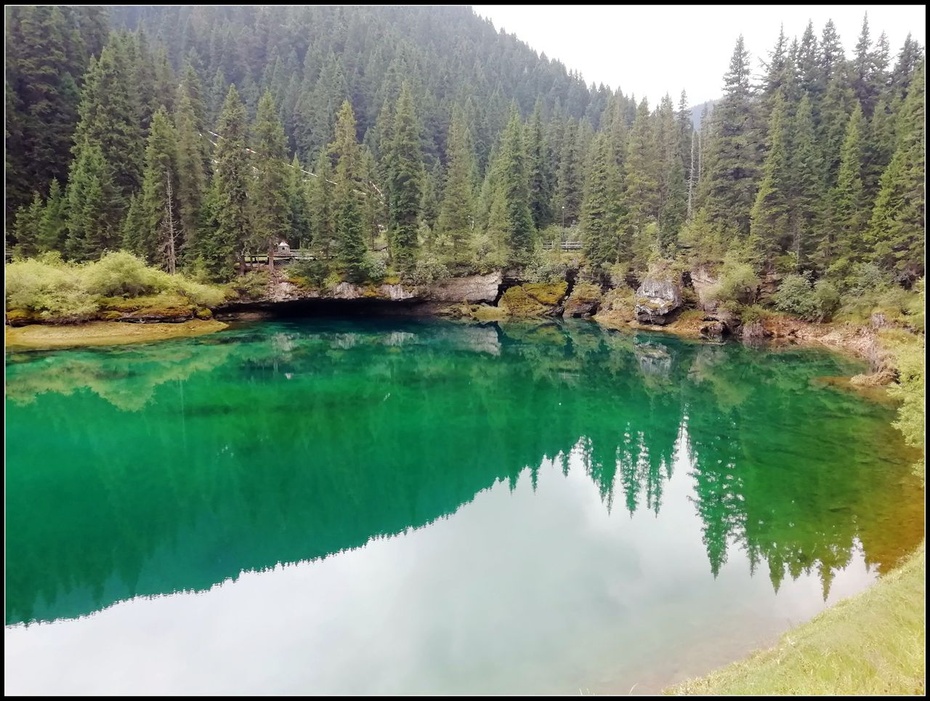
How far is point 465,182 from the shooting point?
194 feet

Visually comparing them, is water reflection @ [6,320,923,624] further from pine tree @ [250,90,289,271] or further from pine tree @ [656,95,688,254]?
pine tree @ [656,95,688,254]

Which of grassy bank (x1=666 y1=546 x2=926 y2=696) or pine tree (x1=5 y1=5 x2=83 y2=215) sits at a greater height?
pine tree (x1=5 y1=5 x2=83 y2=215)

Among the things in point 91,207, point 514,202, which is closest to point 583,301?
point 514,202

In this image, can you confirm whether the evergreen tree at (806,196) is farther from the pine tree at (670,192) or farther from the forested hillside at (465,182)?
the pine tree at (670,192)

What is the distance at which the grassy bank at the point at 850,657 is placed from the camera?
26.9 ft

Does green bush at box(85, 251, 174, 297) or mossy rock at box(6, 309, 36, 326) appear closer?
mossy rock at box(6, 309, 36, 326)

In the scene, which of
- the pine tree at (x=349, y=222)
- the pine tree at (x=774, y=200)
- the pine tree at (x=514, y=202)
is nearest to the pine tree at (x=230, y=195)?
the pine tree at (x=349, y=222)

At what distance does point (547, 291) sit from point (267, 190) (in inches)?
1050

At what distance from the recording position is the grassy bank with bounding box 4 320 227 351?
3991 centimetres

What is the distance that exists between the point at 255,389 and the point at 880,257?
41031mm

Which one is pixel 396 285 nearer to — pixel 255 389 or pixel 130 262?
pixel 130 262

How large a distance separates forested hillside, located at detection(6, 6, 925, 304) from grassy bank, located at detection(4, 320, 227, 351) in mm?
6340

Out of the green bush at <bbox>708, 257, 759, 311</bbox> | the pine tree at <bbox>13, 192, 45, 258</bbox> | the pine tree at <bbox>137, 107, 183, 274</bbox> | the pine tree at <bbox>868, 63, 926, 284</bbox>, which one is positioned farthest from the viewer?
the pine tree at <bbox>137, 107, 183, 274</bbox>

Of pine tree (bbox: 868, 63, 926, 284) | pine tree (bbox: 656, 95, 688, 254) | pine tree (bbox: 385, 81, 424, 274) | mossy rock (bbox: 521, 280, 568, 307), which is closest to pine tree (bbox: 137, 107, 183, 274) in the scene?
pine tree (bbox: 385, 81, 424, 274)
